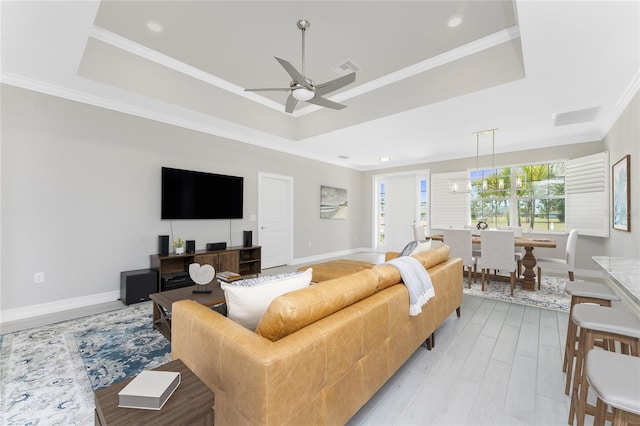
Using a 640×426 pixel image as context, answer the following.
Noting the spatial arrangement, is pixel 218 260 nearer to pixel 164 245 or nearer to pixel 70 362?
pixel 164 245

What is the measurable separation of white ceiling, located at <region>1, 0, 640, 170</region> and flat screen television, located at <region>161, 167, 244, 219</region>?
2.66ft

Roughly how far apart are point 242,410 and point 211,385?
0.88 feet

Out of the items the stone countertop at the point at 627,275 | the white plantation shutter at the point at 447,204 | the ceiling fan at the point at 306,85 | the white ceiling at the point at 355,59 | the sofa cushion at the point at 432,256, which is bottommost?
the sofa cushion at the point at 432,256

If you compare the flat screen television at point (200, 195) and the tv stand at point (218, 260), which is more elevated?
the flat screen television at point (200, 195)

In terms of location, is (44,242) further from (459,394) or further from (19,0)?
(459,394)

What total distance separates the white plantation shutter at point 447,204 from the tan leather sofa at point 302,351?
538 cm

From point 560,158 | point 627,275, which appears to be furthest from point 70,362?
point 560,158

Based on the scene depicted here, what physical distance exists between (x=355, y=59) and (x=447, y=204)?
4.43 metres

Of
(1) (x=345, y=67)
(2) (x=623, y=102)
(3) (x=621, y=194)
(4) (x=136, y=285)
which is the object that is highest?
(1) (x=345, y=67)

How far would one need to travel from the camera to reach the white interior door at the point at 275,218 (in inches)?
221

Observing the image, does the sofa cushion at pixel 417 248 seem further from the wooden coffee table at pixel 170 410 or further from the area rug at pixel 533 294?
the wooden coffee table at pixel 170 410

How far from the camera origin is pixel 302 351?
1092 mm

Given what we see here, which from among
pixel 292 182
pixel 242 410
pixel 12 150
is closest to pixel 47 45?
pixel 12 150

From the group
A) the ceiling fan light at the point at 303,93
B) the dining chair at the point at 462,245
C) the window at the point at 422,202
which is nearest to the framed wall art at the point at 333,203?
the window at the point at 422,202
